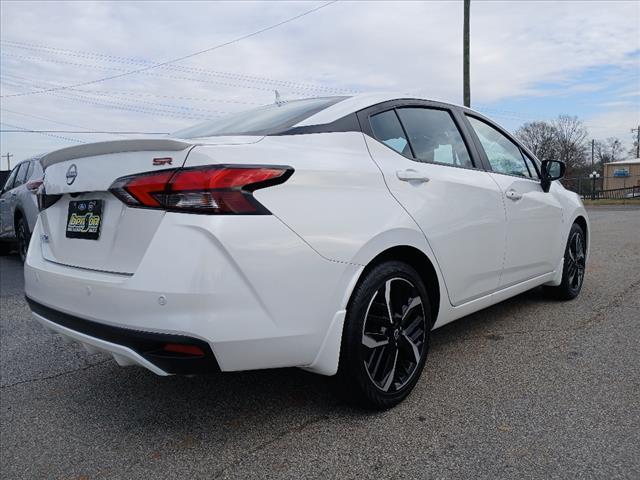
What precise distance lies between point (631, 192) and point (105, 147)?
41.7 metres

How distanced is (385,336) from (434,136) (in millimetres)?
1379

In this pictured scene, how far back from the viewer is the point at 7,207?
884 cm

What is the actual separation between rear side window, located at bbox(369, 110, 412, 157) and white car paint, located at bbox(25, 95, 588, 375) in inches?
3.5

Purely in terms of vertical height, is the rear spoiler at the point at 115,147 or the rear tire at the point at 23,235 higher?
the rear spoiler at the point at 115,147

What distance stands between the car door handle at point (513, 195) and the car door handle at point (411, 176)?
A: 1.03 meters

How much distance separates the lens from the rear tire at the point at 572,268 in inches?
188

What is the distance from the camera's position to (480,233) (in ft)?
11.1

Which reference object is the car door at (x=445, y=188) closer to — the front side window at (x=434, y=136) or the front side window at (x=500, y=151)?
the front side window at (x=434, y=136)

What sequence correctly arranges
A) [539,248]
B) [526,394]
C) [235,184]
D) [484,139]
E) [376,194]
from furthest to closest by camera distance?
[539,248] → [484,139] → [526,394] → [376,194] → [235,184]

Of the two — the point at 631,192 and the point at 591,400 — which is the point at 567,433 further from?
the point at 631,192

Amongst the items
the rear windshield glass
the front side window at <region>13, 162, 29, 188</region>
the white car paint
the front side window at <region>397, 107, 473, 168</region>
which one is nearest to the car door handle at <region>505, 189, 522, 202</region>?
the front side window at <region>397, 107, 473, 168</region>

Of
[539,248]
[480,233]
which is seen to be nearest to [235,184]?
[480,233]

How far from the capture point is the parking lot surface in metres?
2.29

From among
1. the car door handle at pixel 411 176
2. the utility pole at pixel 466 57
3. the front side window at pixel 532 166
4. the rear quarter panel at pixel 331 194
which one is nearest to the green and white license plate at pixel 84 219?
the rear quarter panel at pixel 331 194
